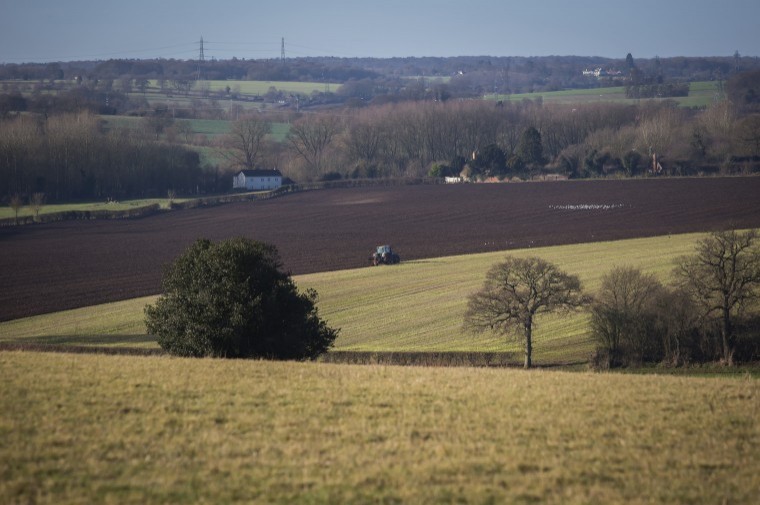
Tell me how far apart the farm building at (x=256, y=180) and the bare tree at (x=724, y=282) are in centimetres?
8810

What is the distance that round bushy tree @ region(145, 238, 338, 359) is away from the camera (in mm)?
25719

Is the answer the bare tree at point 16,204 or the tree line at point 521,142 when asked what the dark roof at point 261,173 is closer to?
the tree line at point 521,142

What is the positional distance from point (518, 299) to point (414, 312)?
8122mm

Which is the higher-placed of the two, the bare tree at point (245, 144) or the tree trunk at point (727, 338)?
the bare tree at point (245, 144)

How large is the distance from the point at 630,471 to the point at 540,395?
497 cm

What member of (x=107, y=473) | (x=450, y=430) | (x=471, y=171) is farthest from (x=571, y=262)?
(x=471, y=171)

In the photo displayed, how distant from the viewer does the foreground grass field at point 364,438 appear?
10.9 m

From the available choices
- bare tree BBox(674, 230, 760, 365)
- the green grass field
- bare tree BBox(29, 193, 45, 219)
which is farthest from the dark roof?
bare tree BBox(674, 230, 760, 365)

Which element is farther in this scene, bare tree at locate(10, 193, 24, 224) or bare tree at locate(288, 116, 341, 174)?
bare tree at locate(288, 116, 341, 174)

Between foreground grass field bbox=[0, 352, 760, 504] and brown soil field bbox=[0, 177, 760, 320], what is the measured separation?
31650 mm

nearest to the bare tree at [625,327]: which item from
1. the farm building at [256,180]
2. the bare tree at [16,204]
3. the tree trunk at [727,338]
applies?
the tree trunk at [727,338]

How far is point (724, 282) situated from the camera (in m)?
35.0

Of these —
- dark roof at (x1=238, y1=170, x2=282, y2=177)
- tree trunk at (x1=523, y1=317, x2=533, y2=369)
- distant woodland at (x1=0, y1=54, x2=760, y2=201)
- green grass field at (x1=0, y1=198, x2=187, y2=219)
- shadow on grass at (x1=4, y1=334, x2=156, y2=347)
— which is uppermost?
distant woodland at (x1=0, y1=54, x2=760, y2=201)

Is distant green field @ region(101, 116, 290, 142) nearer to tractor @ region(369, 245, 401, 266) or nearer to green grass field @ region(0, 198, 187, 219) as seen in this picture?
green grass field @ region(0, 198, 187, 219)
